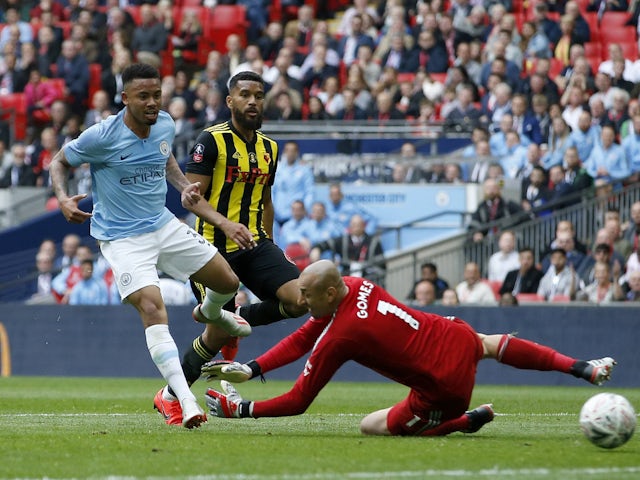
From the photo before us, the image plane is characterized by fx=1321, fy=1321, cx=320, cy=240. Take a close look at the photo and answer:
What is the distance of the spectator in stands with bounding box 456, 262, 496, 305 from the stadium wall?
60 cm

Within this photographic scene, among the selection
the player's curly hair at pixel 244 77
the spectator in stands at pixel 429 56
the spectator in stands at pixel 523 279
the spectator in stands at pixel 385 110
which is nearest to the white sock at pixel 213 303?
the player's curly hair at pixel 244 77

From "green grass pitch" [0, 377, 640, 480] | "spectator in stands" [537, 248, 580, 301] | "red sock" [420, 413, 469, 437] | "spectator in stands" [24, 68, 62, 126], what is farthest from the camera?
"spectator in stands" [24, 68, 62, 126]

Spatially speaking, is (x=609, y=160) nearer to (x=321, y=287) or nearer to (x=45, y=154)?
(x=45, y=154)

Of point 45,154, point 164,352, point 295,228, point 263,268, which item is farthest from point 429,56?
point 164,352

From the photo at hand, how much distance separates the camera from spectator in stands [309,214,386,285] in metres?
19.1

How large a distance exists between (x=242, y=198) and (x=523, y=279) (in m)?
8.38

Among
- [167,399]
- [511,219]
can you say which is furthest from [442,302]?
[167,399]

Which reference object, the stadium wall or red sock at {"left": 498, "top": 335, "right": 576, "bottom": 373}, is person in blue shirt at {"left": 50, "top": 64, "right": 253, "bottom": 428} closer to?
red sock at {"left": 498, "top": 335, "right": 576, "bottom": 373}

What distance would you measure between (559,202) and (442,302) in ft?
7.57

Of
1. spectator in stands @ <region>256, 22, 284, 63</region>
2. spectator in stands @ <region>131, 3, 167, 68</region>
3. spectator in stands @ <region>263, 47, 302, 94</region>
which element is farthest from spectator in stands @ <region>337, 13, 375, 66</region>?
spectator in stands @ <region>131, 3, 167, 68</region>

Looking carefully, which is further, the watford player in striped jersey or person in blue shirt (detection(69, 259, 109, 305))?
person in blue shirt (detection(69, 259, 109, 305))

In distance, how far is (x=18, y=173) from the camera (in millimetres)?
24078

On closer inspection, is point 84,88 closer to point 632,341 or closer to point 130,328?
point 130,328

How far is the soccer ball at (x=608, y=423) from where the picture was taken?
25.2 feet
